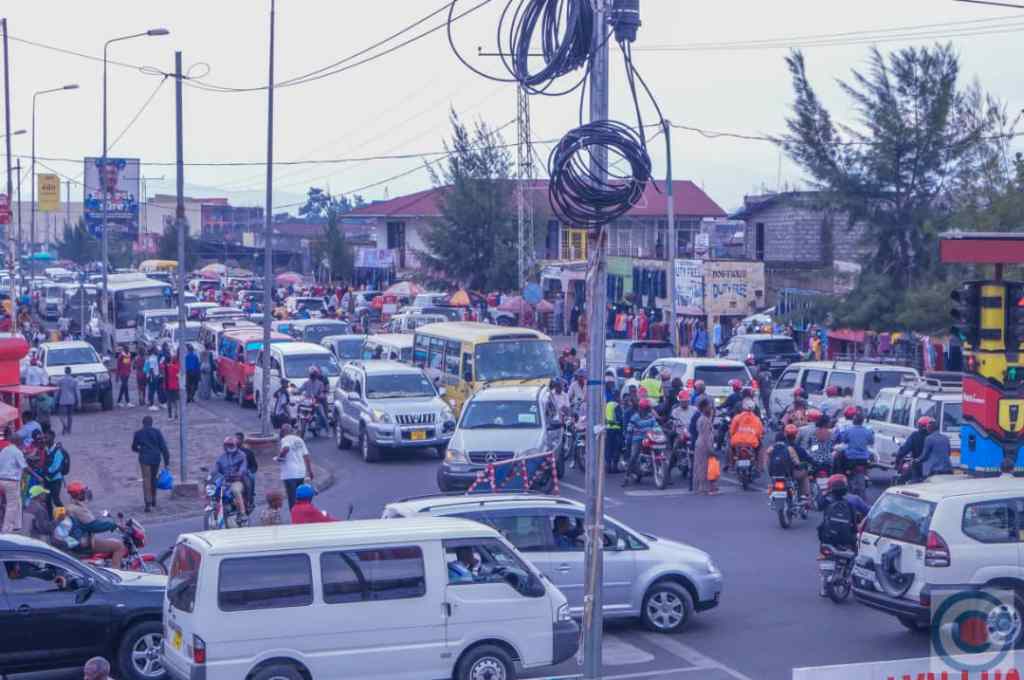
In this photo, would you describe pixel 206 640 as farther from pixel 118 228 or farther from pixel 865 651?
pixel 118 228

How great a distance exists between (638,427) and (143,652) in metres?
12.4

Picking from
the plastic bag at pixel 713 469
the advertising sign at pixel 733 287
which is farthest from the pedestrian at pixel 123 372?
the plastic bag at pixel 713 469

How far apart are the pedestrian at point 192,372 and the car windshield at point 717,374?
14.6 meters

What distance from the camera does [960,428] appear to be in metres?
21.2

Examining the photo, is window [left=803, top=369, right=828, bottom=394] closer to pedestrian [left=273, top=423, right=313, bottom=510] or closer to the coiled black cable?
pedestrian [left=273, top=423, right=313, bottom=510]

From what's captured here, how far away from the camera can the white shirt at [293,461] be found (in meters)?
19.8

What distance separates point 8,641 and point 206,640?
245cm

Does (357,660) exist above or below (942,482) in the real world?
below

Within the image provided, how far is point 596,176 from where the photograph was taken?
30.2 feet

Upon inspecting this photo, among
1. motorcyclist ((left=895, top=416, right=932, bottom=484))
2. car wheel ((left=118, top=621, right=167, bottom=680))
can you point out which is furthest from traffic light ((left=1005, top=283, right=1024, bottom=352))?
car wheel ((left=118, top=621, right=167, bottom=680))

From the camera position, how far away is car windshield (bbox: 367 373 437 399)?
27281mm

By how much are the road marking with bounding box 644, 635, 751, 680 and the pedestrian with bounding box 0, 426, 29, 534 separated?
9870mm

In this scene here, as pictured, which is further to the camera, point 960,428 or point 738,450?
point 738,450

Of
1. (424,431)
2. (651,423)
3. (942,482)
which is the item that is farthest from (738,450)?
(942,482)
